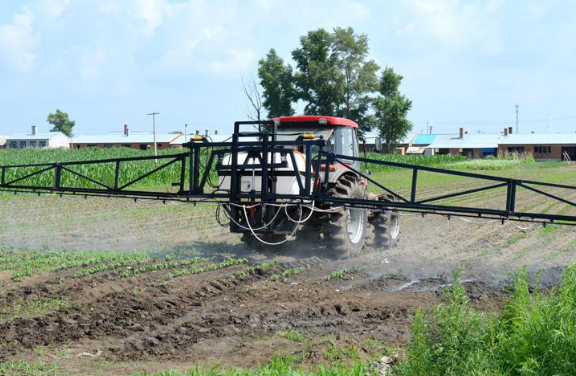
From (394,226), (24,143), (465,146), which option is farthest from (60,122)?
(394,226)

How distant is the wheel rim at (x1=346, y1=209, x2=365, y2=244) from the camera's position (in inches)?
494

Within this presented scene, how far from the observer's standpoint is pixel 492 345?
240 inches

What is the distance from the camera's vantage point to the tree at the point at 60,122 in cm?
14138

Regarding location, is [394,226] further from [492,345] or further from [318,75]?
[318,75]

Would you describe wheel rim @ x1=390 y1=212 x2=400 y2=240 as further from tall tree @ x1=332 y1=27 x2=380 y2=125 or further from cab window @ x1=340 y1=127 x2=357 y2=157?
tall tree @ x1=332 y1=27 x2=380 y2=125

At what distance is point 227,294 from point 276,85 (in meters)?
50.6

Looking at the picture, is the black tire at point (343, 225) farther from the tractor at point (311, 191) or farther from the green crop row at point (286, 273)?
the green crop row at point (286, 273)

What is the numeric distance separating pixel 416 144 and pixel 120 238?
9158 centimetres

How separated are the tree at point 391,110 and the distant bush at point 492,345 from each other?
181 ft

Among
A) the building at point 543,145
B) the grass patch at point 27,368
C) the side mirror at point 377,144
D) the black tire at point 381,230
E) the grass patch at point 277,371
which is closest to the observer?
the grass patch at point 277,371

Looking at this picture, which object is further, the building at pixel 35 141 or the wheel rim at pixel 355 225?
the building at pixel 35 141

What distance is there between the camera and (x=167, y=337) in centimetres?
716

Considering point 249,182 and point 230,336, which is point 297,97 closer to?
point 249,182

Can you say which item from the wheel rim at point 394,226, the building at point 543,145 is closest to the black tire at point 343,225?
the wheel rim at point 394,226
